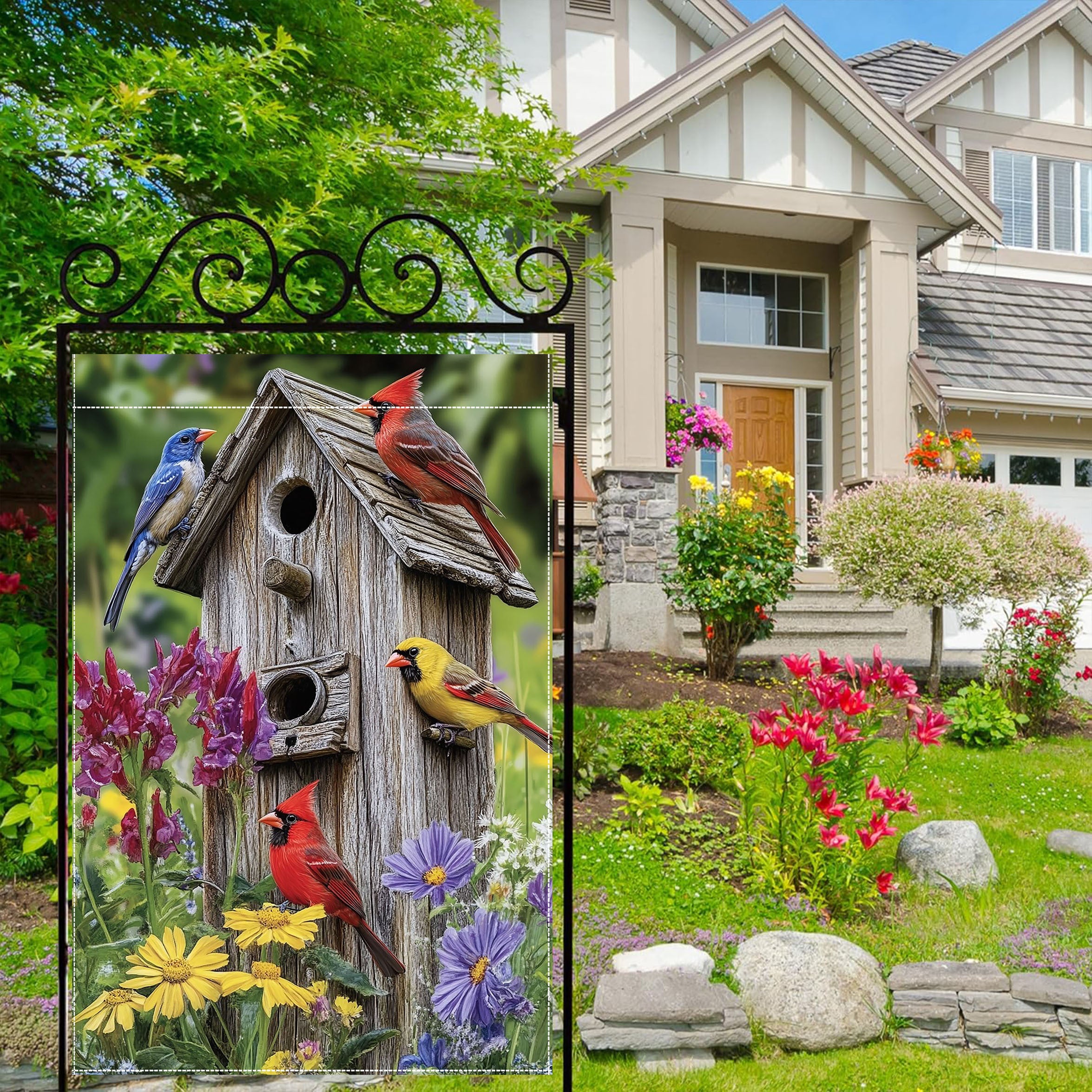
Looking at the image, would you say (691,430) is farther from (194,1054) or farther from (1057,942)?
(194,1054)

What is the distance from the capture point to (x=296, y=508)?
8.46ft

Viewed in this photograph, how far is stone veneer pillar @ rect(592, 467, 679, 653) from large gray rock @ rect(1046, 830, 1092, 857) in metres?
4.33

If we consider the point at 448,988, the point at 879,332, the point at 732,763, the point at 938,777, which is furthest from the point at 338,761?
the point at 879,332

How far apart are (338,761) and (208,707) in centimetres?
34

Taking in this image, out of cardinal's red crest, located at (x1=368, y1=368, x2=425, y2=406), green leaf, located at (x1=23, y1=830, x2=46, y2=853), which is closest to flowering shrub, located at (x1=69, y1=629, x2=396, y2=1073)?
cardinal's red crest, located at (x1=368, y1=368, x2=425, y2=406)

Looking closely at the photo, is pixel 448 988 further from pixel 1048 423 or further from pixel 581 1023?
pixel 1048 423

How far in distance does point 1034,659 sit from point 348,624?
22.8ft

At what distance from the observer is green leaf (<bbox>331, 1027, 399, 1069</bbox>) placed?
237cm

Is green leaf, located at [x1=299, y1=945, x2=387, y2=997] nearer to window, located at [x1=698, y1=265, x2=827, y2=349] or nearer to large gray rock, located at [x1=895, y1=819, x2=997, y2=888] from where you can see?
large gray rock, located at [x1=895, y1=819, x2=997, y2=888]

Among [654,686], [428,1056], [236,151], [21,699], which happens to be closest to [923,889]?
[428,1056]

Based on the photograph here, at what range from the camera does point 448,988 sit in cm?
238

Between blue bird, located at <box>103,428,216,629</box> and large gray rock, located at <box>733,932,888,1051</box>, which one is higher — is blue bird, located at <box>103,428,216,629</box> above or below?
above

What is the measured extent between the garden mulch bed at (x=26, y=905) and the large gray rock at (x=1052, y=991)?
380cm

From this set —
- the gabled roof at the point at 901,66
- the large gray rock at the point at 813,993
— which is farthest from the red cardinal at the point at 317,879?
the gabled roof at the point at 901,66
